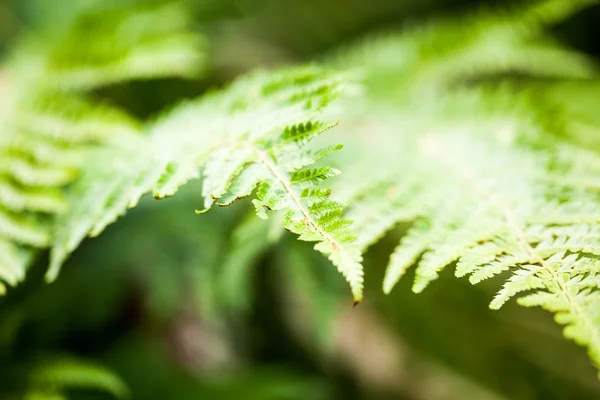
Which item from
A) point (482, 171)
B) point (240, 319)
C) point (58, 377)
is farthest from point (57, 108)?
point (240, 319)

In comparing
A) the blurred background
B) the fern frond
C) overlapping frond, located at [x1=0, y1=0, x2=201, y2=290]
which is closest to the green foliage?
the blurred background

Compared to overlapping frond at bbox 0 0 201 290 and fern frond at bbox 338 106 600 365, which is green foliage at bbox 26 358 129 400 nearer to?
overlapping frond at bbox 0 0 201 290

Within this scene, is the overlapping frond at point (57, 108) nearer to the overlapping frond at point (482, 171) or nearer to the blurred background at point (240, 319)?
the blurred background at point (240, 319)

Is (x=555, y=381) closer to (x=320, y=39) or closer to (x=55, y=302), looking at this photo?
(x=55, y=302)

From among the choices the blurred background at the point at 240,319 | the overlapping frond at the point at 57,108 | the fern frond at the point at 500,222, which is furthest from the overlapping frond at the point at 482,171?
the overlapping frond at the point at 57,108

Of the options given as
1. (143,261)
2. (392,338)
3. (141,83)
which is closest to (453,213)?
Result: (143,261)
